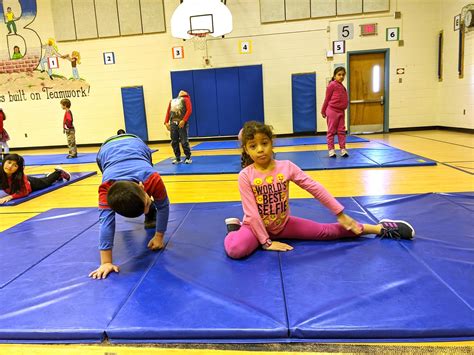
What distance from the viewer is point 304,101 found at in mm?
11438

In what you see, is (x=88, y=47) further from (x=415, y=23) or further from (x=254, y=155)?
(x=254, y=155)

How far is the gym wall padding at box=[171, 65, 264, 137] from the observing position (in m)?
11.4

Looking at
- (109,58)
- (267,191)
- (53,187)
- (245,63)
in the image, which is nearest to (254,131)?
(267,191)

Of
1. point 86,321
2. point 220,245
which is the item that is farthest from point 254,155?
point 86,321

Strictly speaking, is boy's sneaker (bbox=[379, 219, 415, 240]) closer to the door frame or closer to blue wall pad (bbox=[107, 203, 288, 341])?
blue wall pad (bbox=[107, 203, 288, 341])

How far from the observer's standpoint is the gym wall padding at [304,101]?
11297 millimetres

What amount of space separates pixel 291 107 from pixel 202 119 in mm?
2956

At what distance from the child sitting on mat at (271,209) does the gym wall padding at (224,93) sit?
358 inches

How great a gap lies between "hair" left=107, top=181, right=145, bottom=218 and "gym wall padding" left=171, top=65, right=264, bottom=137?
9680 millimetres

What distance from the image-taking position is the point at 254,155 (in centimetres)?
254

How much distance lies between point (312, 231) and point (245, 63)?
967 centimetres

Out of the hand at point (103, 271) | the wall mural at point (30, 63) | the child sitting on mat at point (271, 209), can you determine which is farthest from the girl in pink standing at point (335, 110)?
the wall mural at point (30, 63)

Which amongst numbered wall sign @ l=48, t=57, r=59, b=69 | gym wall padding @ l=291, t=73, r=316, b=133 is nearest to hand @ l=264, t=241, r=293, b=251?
gym wall padding @ l=291, t=73, r=316, b=133

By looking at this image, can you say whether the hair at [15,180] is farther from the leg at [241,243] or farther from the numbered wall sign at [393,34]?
the numbered wall sign at [393,34]
